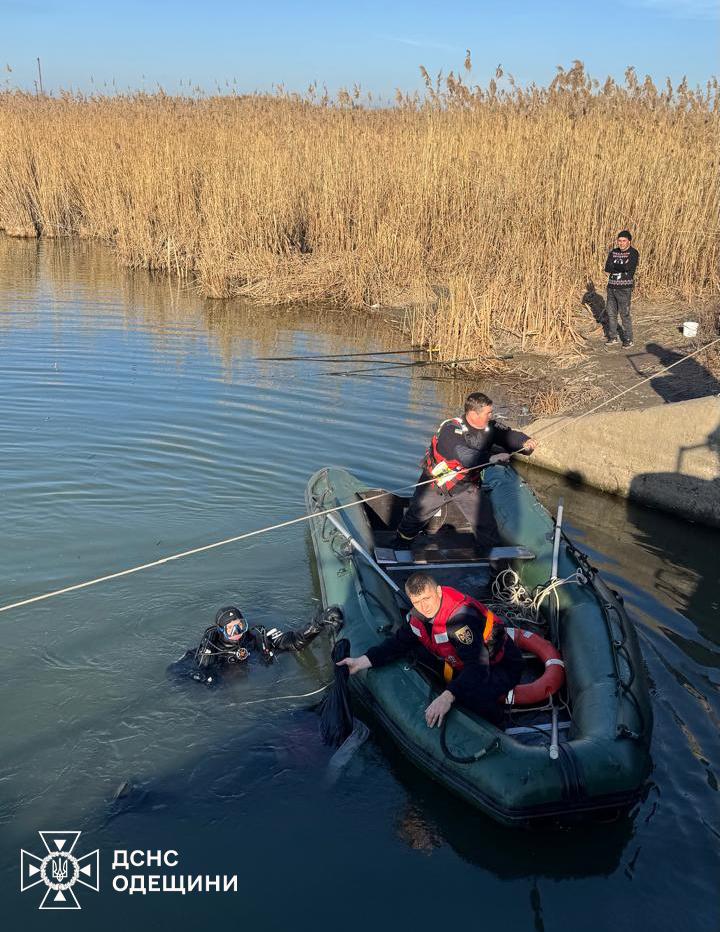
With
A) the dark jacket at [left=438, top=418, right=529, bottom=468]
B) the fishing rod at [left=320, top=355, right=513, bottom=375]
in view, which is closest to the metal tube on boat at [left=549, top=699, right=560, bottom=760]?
the dark jacket at [left=438, top=418, right=529, bottom=468]

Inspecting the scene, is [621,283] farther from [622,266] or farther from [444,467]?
[444,467]

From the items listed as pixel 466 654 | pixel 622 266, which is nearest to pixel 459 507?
pixel 466 654

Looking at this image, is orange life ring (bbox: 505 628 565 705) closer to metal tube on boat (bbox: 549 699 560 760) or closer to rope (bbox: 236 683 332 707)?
metal tube on boat (bbox: 549 699 560 760)

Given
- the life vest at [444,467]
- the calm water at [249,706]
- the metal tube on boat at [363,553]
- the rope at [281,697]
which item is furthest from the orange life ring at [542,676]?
the life vest at [444,467]

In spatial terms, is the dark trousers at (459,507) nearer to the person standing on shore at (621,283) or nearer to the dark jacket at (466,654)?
the dark jacket at (466,654)

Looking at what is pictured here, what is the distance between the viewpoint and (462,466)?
8164 mm

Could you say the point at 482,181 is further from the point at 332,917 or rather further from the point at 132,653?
the point at 332,917

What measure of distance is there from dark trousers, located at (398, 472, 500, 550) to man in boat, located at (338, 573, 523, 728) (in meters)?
2.20

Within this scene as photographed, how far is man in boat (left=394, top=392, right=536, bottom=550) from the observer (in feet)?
26.5

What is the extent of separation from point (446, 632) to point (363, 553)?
1.80m

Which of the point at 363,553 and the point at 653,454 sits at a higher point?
the point at 653,454

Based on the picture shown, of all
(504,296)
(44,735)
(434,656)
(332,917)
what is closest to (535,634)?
(434,656)

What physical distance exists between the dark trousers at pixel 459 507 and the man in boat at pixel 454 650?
7.21 feet

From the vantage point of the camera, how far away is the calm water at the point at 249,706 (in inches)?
185
